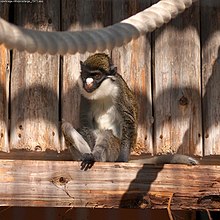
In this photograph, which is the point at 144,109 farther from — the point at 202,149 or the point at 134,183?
the point at 134,183

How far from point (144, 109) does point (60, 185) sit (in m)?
1.40

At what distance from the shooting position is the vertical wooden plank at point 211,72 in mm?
6773

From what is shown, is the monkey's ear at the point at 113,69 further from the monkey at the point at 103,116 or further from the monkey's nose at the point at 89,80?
the monkey's nose at the point at 89,80

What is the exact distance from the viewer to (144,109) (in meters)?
6.83

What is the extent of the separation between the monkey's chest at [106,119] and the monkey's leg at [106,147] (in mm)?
108

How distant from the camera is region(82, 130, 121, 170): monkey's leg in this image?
6.49m

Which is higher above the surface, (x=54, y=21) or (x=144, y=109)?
(x=54, y=21)

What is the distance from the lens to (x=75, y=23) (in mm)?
6789

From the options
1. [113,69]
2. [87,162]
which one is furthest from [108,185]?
[113,69]

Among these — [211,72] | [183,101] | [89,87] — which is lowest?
[183,101]

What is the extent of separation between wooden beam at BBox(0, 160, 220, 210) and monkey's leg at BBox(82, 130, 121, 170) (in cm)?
62

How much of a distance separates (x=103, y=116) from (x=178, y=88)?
2.13 ft

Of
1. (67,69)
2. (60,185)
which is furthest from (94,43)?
(67,69)

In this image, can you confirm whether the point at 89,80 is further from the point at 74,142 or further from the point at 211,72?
the point at 211,72
